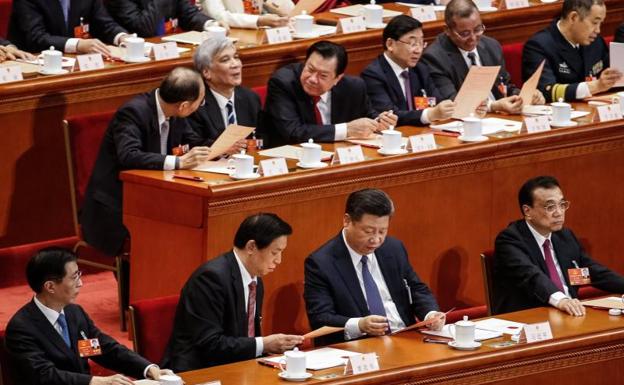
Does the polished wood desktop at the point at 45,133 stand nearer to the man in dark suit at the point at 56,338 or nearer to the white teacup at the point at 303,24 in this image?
the white teacup at the point at 303,24

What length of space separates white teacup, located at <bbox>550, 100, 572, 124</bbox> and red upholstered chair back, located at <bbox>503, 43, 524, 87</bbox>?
1.21 meters

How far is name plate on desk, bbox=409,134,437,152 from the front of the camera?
6320 mm

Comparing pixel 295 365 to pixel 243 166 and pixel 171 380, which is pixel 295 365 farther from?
pixel 243 166

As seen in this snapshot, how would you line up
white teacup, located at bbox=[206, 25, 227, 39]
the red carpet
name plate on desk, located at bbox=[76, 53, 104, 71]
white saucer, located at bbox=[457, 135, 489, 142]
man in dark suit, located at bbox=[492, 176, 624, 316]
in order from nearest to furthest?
man in dark suit, located at bbox=[492, 176, 624, 316]
the red carpet
white saucer, located at bbox=[457, 135, 489, 142]
name plate on desk, located at bbox=[76, 53, 104, 71]
white teacup, located at bbox=[206, 25, 227, 39]

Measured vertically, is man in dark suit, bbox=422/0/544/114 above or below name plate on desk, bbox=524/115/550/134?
above

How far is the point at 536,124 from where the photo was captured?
6578 mm

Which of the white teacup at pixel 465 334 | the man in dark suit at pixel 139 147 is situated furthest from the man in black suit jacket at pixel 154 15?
the white teacup at pixel 465 334

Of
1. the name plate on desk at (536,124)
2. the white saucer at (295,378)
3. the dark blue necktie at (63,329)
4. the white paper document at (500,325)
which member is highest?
the name plate on desk at (536,124)

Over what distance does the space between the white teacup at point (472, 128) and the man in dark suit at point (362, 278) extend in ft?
3.28

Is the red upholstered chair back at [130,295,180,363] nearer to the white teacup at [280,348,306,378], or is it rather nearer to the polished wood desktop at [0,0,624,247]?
the white teacup at [280,348,306,378]

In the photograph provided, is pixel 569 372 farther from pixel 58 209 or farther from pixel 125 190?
pixel 58 209

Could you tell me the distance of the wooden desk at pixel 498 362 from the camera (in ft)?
15.7

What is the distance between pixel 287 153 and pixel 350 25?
148 centimetres

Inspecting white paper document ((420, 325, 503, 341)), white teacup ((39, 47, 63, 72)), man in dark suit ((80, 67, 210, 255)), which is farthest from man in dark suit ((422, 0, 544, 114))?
white paper document ((420, 325, 503, 341))
